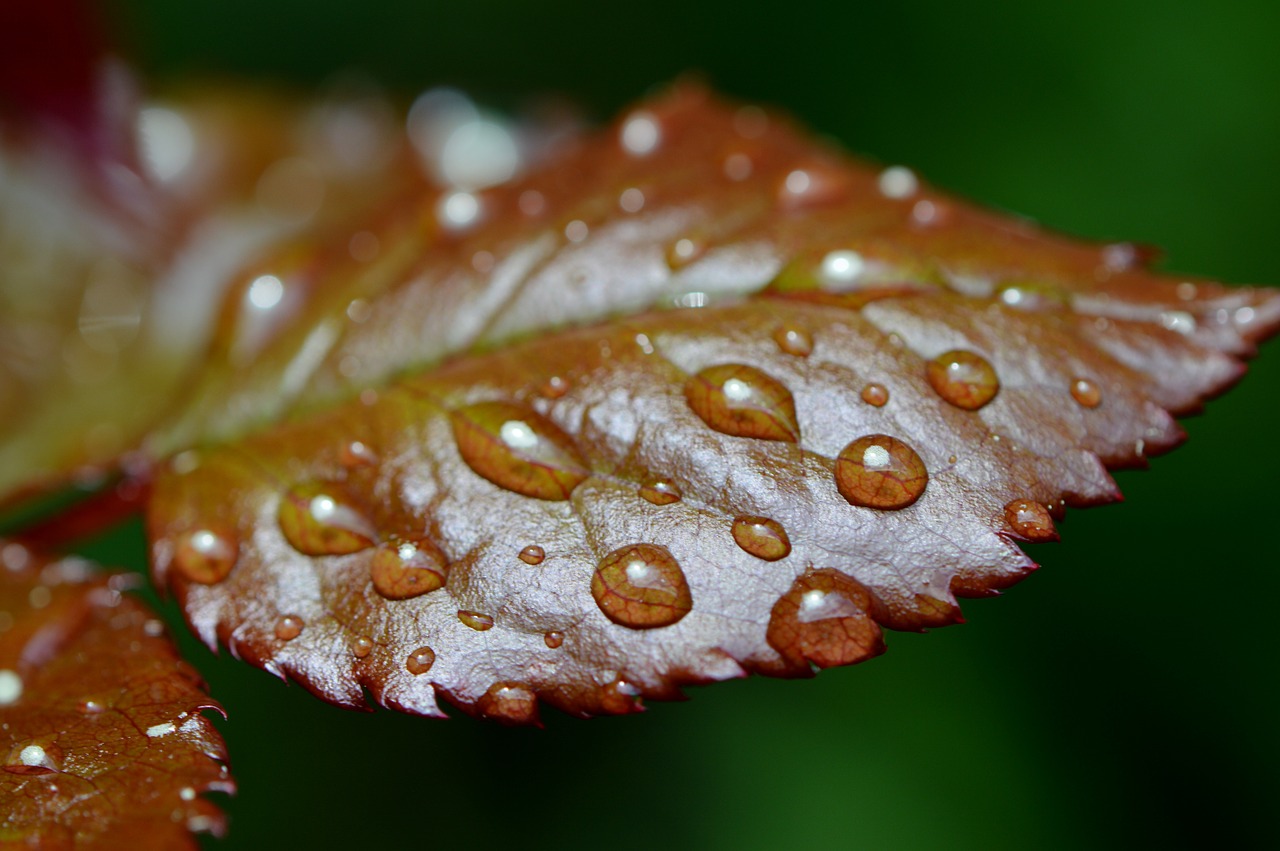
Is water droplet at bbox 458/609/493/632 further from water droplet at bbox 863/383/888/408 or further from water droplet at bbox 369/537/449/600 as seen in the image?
water droplet at bbox 863/383/888/408

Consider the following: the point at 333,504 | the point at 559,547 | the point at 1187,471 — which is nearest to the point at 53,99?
the point at 333,504

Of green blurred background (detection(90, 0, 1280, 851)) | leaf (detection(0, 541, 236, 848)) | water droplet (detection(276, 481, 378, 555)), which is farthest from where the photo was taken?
green blurred background (detection(90, 0, 1280, 851))

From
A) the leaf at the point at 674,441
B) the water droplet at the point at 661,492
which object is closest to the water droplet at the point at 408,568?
the leaf at the point at 674,441

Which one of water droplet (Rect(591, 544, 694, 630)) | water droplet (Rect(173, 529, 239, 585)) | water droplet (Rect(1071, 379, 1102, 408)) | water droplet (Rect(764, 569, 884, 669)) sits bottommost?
water droplet (Rect(173, 529, 239, 585))

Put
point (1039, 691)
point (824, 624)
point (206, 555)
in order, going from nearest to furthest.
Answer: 1. point (824, 624)
2. point (206, 555)
3. point (1039, 691)

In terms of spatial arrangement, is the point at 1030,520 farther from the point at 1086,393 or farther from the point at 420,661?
the point at 420,661

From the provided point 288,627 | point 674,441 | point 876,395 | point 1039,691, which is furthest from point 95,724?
point 1039,691

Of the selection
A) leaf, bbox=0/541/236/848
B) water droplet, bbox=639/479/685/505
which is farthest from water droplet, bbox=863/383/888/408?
leaf, bbox=0/541/236/848
